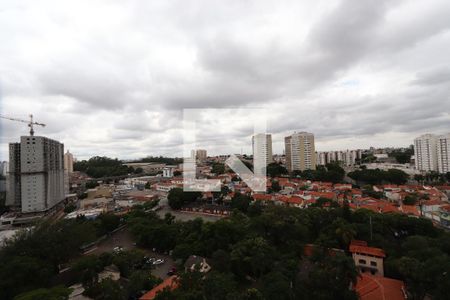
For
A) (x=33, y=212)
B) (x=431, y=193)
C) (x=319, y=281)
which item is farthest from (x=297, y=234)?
(x=33, y=212)

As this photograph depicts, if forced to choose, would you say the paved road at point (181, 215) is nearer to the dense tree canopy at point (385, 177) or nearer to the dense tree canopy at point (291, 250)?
the dense tree canopy at point (291, 250)

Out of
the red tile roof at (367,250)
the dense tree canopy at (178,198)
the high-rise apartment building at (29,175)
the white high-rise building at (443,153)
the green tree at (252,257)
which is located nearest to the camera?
the green tree at (252,257)

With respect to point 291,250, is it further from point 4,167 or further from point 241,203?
point 4,167

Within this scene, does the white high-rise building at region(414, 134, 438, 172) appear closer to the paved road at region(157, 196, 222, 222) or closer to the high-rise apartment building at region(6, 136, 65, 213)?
the paved road at region(157, 196, 222, 222)

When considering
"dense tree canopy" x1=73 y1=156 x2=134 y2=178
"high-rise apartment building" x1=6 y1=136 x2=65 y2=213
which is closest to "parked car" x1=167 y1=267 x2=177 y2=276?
"high-rise apartment building" x1=6 y1=136 x2=65 y2=213

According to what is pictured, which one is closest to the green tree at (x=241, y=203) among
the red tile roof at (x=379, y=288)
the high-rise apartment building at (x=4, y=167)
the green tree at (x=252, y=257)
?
the green tree at (x=252, y=257)

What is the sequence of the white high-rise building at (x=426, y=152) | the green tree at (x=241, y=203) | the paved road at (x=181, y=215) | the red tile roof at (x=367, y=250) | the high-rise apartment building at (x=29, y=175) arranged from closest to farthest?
the red tile roof at (x=367, y=250)
the paved road at (x=181, y=215)
the green tree at (x=241, y=203)
the high-rise apartment building at (x=29, y=175)
the white high-rise building at (x=426, y=152)

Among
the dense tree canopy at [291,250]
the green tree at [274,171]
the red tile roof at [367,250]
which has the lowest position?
the red tile roof at [367,250]
